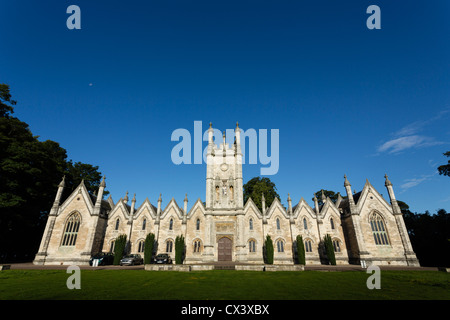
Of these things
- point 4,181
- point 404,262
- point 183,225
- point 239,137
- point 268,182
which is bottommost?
point 404,262

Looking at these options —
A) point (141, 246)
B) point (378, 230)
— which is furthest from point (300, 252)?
point (141, 246)

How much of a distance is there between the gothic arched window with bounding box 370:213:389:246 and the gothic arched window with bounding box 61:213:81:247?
4591 cm

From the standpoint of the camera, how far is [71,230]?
1270 inches

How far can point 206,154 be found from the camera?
128 feet

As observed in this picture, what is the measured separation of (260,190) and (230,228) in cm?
1652

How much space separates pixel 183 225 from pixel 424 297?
99.2 feet

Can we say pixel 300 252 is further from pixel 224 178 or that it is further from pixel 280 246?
pixel 224 178

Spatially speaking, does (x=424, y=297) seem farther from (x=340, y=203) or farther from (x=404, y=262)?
(x=340, y=203)

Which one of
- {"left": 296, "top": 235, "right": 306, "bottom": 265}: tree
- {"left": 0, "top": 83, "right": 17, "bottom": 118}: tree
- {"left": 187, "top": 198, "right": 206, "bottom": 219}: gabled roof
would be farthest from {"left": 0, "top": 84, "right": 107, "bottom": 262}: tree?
{"left": 296, "top": 235, "right": 306, "bottom": 265}: tree

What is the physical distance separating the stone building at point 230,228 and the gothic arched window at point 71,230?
13 cm
